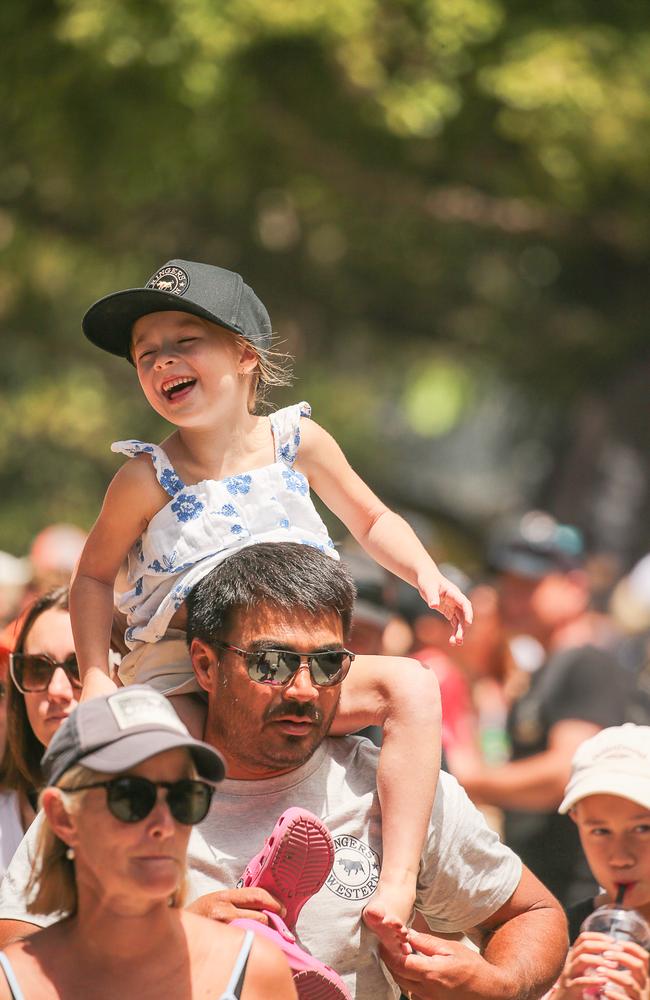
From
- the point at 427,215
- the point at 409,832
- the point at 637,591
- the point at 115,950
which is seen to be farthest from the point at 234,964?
the point at 427,215

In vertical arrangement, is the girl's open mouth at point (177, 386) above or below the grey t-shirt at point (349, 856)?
above

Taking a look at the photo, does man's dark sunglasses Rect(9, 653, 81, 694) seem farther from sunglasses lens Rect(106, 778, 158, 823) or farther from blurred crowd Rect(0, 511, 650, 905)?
sunglasses lens Rect(106, 778, 158, 823)

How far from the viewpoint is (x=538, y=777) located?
5.61 m

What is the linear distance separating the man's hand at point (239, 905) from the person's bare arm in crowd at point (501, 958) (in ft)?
1.19

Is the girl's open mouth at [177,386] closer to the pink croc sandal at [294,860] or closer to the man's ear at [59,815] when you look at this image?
the pink croc sandal at [294,860]

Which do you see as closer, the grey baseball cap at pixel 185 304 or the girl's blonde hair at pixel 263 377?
the grey baseball cap at pixel 185 304

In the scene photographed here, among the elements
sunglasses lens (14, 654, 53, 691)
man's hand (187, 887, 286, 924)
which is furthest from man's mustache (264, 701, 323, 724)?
sunglasses lens (14, 654, 53, 691)

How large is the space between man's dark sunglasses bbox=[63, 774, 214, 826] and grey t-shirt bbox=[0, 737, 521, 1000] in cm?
55

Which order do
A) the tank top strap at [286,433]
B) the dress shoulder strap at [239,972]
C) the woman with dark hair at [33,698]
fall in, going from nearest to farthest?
1. the dress shoulder strap at [239,972]
2. the tank top strap at [286,433]
3. the woman with dark hair at [33,698]

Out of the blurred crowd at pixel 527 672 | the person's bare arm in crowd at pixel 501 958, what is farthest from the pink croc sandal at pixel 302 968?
the blurred crowd at pixel 527 672

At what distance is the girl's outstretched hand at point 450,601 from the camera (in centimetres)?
342

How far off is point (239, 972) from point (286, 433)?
139 cm

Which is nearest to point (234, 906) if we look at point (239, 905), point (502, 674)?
point (239, 905)

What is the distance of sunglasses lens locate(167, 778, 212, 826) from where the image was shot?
2.57 m
